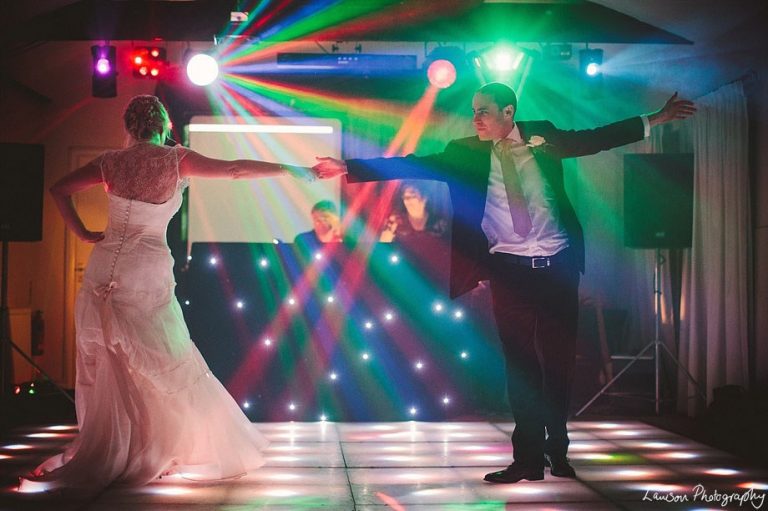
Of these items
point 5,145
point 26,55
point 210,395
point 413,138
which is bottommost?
point 210,395

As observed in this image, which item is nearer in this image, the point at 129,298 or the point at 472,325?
the point at 129,298

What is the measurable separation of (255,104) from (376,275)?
4.42m

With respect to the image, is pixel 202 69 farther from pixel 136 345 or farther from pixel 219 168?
pixel 136 345

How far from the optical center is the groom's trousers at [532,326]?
418 cm

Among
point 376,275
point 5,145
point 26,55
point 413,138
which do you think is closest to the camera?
point 5,145

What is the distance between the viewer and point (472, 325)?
717 centimetres

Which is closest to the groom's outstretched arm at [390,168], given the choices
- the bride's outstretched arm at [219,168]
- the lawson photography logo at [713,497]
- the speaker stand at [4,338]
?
the bride's outstretched arm at [219,168]

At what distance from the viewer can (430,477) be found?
4.43 m

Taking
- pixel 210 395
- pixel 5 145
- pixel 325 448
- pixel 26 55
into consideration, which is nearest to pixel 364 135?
pixel 26 55

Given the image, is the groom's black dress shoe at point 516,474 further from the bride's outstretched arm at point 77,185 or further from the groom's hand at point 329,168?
the bride's outstretched arm at point 77,185

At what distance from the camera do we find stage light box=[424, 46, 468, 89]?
8875 mm

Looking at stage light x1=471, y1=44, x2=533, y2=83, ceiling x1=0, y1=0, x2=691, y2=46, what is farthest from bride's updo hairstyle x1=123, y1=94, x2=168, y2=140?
stage light x1=471, y1=44, x2=533, y2=83

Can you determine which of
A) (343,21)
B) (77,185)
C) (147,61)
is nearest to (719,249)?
(343,21)

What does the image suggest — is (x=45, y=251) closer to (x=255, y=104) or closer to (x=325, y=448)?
(x=255, y=104)
